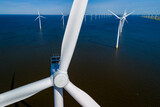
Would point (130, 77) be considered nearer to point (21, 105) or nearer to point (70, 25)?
point (21, 105)

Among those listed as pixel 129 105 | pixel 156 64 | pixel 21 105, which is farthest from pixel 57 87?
pixel 156 64

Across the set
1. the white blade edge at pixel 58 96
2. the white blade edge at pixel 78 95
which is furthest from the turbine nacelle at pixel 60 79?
the white blade edge at pixel 58 96

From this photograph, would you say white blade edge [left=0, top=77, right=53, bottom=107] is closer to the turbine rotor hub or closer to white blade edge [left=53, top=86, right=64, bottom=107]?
the turbine rotor hub

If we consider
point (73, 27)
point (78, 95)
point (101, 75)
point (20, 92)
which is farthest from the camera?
point (101, 75)

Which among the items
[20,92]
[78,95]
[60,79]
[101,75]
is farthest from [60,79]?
[101,75]

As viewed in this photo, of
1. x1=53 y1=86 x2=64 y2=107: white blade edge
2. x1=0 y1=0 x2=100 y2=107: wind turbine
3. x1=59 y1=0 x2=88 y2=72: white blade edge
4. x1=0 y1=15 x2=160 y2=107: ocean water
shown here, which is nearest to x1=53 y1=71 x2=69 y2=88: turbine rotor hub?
x1=0 y1=0 x2=100 y2=107: wind turbine

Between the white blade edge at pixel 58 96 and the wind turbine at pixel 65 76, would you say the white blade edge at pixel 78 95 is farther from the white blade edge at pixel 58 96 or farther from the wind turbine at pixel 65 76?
the white blade edge at pixel 58 96

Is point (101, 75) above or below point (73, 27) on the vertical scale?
below

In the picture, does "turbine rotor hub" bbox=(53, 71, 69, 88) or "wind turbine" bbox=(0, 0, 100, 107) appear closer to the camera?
"wind turbine" bbox=(0, 0, 100, 107)

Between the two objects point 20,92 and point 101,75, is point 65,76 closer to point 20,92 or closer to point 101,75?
point 20,92
